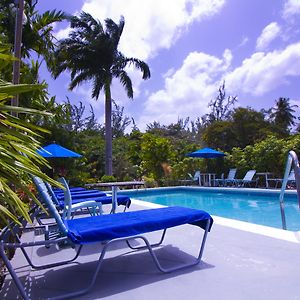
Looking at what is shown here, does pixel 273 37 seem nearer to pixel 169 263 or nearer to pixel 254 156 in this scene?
pixel 254 156

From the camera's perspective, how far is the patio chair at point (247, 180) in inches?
533

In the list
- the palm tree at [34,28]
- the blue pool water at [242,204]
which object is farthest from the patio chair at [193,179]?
the palm tree at [34,28]

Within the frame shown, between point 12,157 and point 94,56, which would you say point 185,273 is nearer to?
point 12,157

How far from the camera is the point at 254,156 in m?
14.4

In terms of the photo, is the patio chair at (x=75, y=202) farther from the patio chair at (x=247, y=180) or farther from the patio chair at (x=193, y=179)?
the patio chair at (x=193, y=179)

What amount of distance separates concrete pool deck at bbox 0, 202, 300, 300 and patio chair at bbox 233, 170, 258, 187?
997 centimetres

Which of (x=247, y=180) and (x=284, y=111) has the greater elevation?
(x=284, y=111)

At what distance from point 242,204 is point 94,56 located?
1237 centimetres

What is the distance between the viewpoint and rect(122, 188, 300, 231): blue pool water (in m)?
7.30

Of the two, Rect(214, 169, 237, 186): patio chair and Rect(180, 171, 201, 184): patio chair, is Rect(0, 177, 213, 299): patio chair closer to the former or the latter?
Rect(214, 169, 237, 186): patio chair

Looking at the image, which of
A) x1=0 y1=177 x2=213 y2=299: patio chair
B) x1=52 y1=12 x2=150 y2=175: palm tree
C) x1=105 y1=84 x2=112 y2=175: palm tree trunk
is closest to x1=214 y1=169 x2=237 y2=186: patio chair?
x1=105 y1=84 x2=112 y2=175: palm tree trunk

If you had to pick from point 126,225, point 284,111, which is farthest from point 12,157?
point 284,111

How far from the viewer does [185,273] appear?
2.89 metres

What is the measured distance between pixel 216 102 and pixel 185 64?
39.4ft
